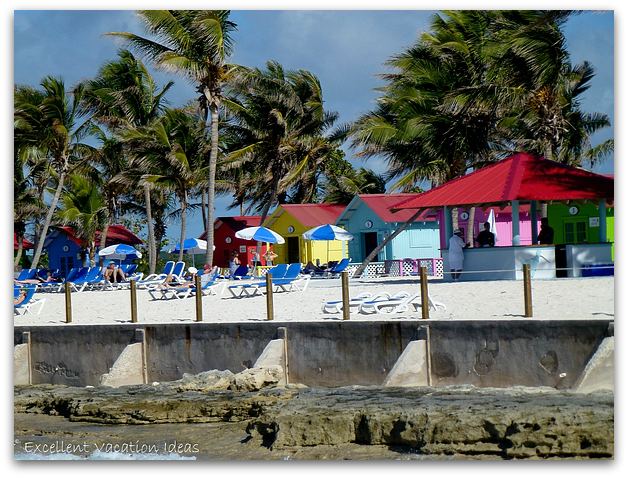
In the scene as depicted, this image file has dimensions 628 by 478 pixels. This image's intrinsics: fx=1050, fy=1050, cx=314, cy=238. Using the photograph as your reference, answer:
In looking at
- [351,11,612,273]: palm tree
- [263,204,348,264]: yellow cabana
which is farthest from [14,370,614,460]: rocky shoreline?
[263,204,348,264]: yellow cabana

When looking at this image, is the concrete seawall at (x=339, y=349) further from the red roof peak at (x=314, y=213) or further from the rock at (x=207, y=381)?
the red roof peak at (x=314, y=213)

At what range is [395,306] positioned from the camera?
1730cm

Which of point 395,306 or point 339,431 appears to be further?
point 395,306

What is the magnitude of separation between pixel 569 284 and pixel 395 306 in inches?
149

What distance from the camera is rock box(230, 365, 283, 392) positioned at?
1522 centimetres

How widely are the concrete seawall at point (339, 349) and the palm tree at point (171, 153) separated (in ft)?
68.4

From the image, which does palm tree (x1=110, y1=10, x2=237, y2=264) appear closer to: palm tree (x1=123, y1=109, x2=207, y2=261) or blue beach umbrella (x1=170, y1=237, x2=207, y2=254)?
palm tree (x1=123, y1=109, x2=207, y2=261)

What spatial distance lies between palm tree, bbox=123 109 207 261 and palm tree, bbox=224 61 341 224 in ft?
5.66

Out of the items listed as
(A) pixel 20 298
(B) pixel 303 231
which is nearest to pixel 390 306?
(A) pixel 20 298

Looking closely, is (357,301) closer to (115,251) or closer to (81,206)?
(115,251)

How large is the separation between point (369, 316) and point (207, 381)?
2963mm

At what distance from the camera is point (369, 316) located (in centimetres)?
1700
